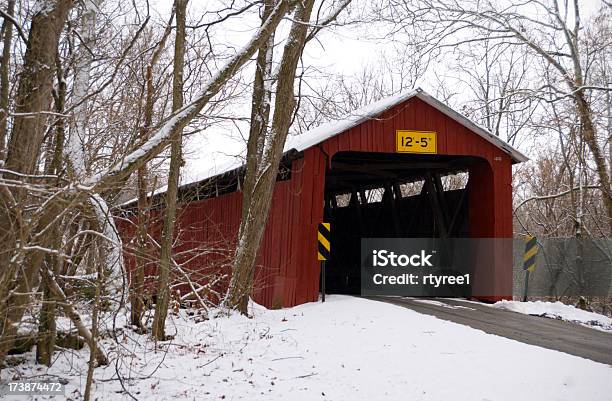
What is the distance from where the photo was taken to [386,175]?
1336 cm

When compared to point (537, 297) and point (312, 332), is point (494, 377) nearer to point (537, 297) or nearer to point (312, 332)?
point (312, 332)

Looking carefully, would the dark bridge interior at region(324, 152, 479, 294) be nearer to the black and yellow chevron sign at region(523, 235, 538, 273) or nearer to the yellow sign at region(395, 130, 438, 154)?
the yellow sign at region(395, 130, 438, 154)

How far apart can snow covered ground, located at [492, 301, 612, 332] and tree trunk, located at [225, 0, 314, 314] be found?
4.51 meters

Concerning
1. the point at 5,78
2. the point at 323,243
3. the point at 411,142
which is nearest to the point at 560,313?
the point at 411,142

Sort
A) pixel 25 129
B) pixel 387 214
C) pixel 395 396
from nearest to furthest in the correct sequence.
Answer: pixel 25 129, pixel 395 396, pixel 387 214

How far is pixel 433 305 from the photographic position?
9539 millimetres

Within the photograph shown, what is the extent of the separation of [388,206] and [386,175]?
1036 mm

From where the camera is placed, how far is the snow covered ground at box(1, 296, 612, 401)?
450cm

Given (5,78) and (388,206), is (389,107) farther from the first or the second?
(5,78)

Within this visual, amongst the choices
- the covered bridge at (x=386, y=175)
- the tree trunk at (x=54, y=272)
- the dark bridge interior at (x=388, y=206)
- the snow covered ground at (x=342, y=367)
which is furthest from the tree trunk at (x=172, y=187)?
Answer: the dark bridge interior at (x=388, y=206)

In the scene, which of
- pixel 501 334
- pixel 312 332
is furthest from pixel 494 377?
pixel 312 332

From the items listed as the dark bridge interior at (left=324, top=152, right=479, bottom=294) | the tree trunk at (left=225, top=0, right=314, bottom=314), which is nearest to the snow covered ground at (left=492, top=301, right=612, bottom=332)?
the dark bridge interior at (left=324, top=152, right=479, bottom=294)

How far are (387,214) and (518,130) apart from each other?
15.1 m

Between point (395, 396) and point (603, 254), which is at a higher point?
point (603, 254)
